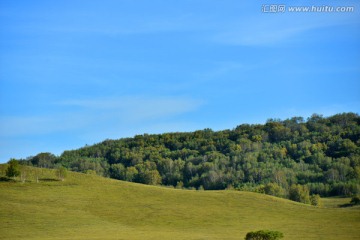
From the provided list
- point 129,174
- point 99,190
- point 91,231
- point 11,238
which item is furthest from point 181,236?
point 129,174

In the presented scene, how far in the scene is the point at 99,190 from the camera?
324 feet

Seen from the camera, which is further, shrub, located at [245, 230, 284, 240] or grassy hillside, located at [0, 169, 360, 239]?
grassy hillside, located at [0, 169, 360, 239]

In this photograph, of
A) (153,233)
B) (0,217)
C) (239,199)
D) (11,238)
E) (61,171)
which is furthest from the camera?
(61,171)

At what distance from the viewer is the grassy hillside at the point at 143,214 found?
2672 inches

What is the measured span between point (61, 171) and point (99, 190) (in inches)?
419

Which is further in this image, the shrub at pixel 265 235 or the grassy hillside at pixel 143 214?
the grassy hillside at pixel 143 214

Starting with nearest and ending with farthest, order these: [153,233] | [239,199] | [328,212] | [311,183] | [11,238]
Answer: [11,238], [153,233], [328,212], [239,199], [311,183]

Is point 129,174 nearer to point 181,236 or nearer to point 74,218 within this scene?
point 74,218

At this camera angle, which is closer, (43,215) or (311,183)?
(43,215)

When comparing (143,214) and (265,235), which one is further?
(143,214)

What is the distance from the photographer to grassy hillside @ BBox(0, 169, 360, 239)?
223 feet

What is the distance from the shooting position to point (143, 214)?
272 feet

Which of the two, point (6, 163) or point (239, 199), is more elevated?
point (6, 163)

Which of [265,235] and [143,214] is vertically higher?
[143,214]
